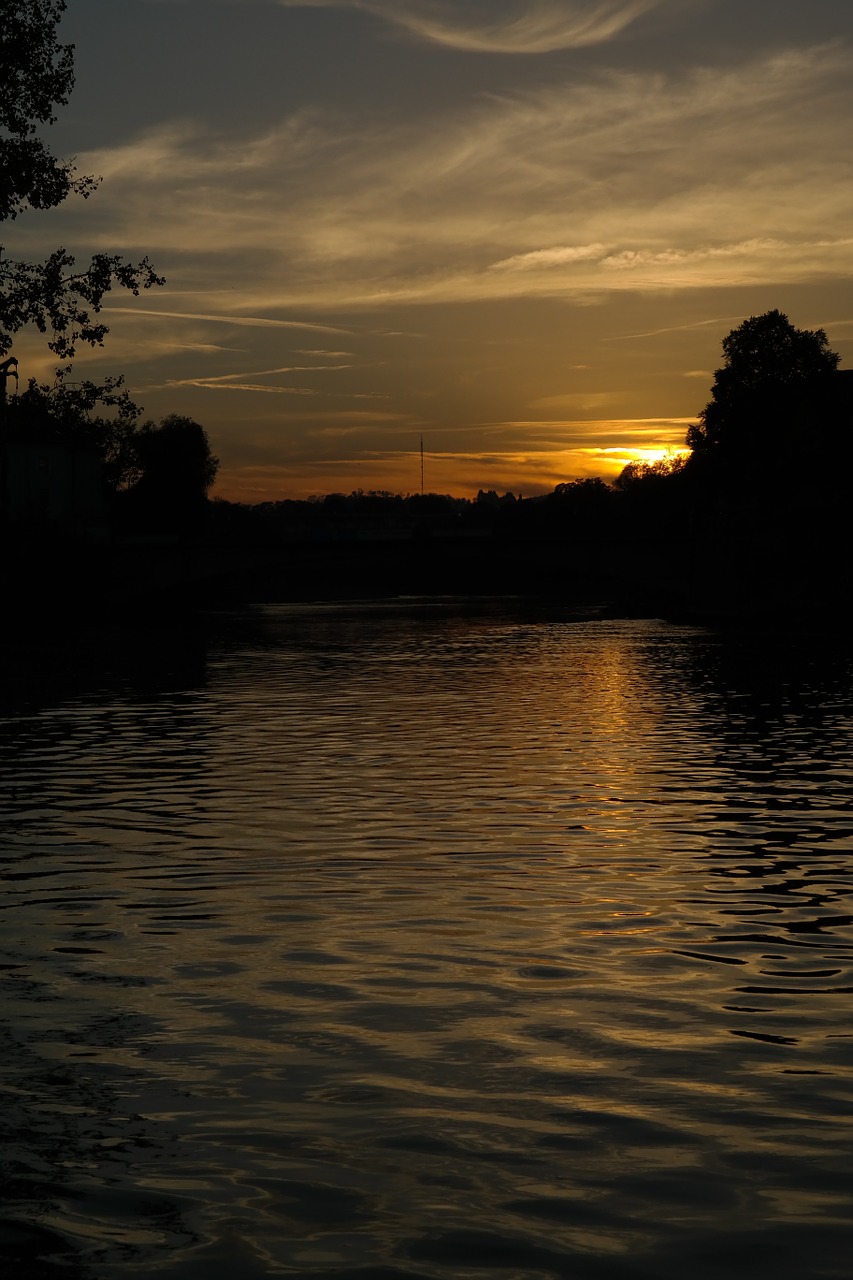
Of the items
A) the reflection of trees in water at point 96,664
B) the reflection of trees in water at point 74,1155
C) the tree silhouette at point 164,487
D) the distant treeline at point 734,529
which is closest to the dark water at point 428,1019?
the reflection of trees in water at point 74,1155

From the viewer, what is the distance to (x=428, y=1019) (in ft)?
35.4

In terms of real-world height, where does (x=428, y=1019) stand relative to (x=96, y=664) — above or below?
above

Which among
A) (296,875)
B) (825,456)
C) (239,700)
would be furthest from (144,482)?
(296,875)

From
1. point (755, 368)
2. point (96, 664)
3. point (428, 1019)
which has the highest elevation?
point (755, 368)

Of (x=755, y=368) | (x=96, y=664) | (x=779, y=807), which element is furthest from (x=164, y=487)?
(x=779, y=807)

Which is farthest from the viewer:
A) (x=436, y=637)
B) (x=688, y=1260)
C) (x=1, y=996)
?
(x=436, y=637)

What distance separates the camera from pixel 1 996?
37.4ft

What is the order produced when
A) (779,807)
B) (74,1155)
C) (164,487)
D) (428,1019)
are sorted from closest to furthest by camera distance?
(74,1155), (428,1019), (779,807), (164,487)

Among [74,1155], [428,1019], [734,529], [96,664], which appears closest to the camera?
[74,1155]

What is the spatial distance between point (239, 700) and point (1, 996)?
31.5m

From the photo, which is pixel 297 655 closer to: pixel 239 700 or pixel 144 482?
pixel 239 700

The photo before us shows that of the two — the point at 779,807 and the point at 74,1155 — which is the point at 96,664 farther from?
the point at 74,1155

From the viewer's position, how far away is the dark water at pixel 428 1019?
7.35m

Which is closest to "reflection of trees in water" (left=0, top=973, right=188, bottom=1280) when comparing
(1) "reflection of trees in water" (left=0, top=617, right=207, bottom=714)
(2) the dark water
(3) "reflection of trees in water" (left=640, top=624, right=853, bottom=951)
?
(2) the dark water
